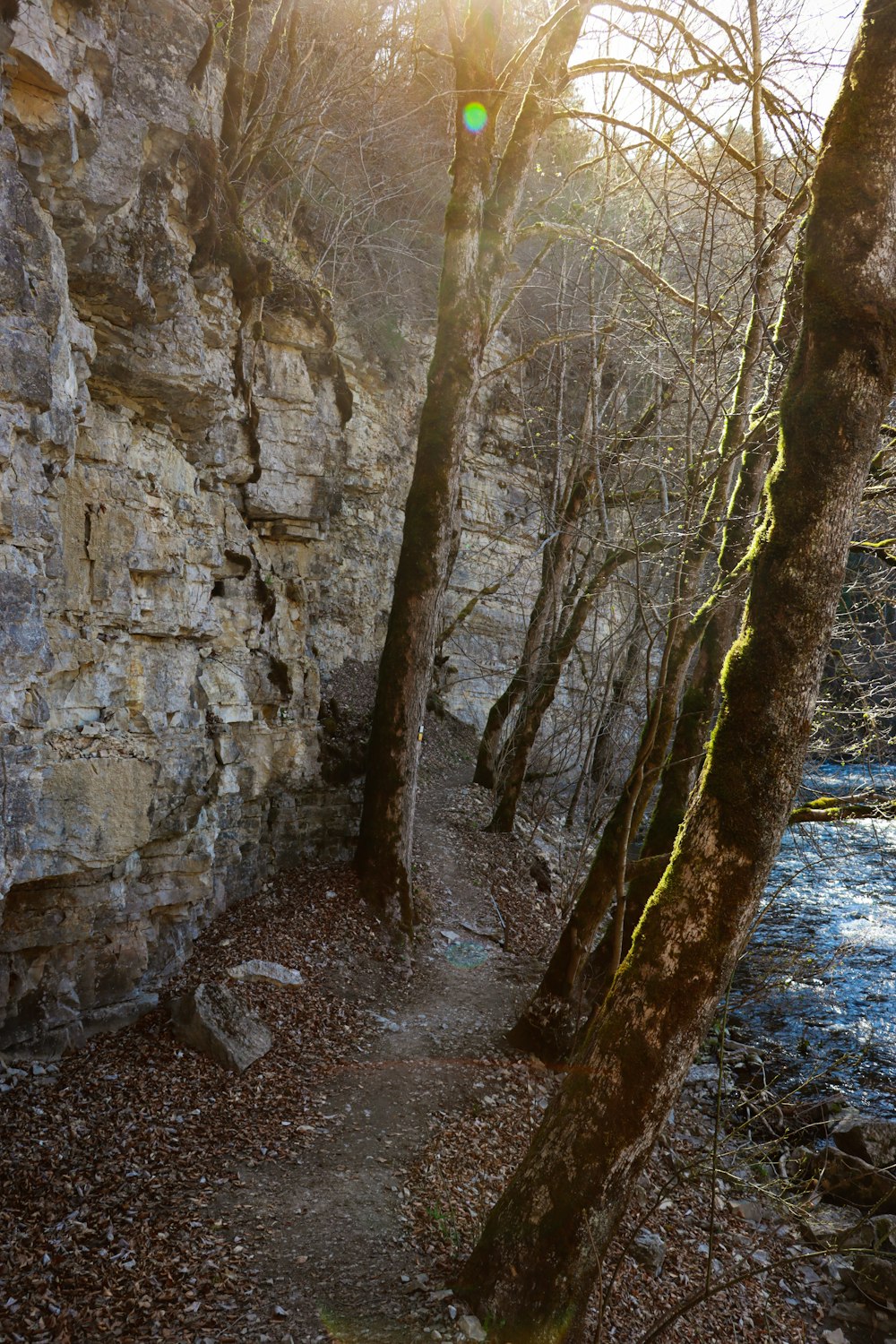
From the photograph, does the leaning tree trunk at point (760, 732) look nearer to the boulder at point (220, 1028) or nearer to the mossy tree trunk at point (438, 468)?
the boulder at point (220, 1028)

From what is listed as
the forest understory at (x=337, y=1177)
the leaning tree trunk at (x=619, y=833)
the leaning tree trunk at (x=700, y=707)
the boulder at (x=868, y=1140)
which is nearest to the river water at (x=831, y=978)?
the boulder at (x=868, y=1140)

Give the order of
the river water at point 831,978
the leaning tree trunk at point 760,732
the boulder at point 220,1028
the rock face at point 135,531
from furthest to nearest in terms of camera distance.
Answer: the river water at point 831,978 < the boulder at point 220,1028 < the rock face at point 135,531 < the leaning tree trunk at point 760,732

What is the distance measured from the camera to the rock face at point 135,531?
5402 mm

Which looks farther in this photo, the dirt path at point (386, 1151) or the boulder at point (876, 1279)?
the boulder at point (876, 1279)

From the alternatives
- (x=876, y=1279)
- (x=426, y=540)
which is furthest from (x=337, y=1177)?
(x=426, y=540)

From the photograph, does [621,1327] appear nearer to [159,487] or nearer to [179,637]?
[179,637]

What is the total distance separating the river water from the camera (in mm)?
8906

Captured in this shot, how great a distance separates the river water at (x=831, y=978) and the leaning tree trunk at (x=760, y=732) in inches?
111

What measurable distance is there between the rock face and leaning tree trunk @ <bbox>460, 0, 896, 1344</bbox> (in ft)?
12.2

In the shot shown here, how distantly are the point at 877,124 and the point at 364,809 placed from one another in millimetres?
7380

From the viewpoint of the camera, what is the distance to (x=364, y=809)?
9344 millimetres

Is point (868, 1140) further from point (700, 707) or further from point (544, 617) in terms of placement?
point (544, 617)

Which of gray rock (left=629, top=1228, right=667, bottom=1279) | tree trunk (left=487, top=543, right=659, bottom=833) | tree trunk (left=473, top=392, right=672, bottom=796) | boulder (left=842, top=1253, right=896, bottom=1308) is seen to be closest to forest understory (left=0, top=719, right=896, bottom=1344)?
gray rock (left=629, top=1228, right=667, bottom=1279)

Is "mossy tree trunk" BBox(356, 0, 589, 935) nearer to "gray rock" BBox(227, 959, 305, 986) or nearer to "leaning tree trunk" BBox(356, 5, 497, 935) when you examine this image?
"leaning tree trunk" BBox(356, 5, 497, 935)
